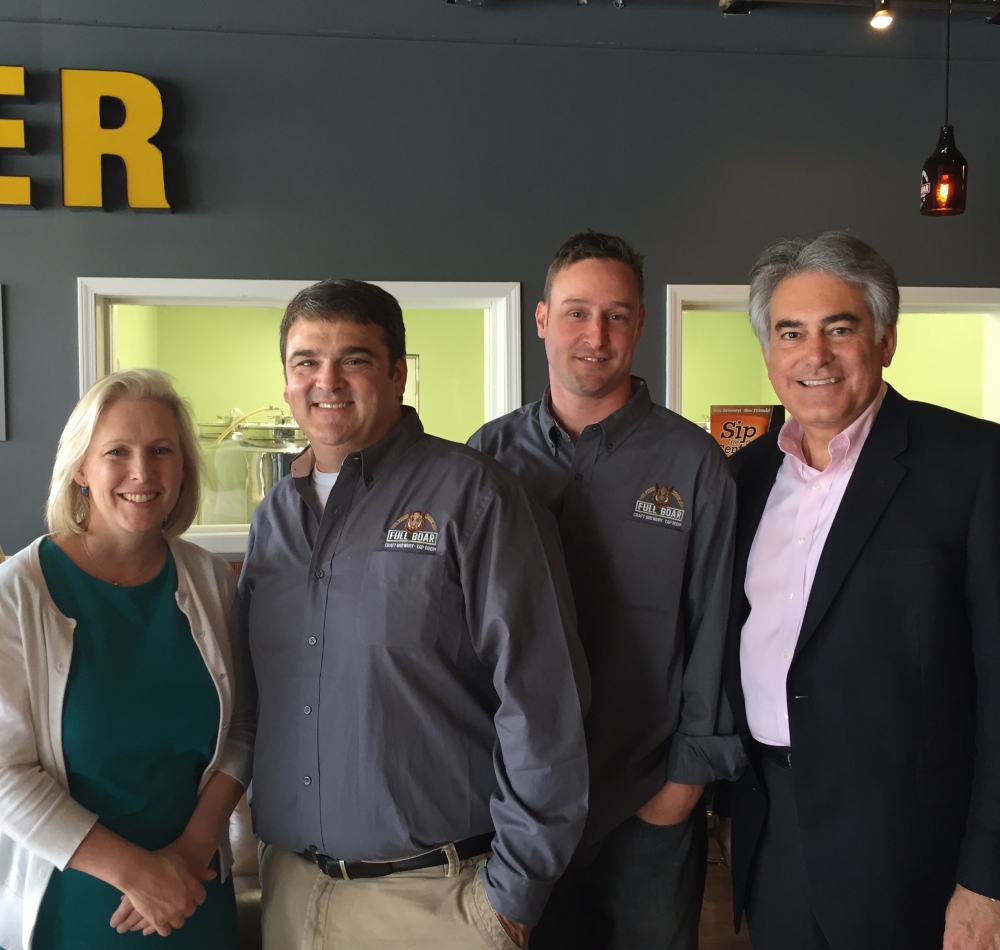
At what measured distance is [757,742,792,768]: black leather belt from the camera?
5.40 feet

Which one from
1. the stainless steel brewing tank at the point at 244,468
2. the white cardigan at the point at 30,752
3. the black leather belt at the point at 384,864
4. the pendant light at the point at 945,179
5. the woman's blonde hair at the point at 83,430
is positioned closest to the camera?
the white cardigan at the point at 30,752

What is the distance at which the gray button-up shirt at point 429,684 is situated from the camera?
4.86ft

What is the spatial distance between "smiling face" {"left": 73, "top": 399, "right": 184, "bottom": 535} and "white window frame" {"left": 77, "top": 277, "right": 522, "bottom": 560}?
6.97ft

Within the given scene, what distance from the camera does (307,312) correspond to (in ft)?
5.28

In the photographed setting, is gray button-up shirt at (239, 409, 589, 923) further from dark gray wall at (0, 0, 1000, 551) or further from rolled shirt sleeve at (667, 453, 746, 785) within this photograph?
dark gray wall at (0, 0, 1000, 551)

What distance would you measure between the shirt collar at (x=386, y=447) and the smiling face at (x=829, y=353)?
70cm

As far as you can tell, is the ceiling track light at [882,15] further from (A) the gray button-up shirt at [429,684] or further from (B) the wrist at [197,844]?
(B) the wrist at [197,844]

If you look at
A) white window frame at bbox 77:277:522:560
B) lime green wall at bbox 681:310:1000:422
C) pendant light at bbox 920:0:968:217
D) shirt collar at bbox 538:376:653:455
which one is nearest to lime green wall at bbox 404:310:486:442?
lime green wall at bbox 681:310:1000:422

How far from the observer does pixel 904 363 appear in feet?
20.5

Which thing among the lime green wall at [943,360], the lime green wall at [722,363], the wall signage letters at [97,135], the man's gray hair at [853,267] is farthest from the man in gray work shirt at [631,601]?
the lime green wall at [722,363]

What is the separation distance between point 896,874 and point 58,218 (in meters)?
3.58

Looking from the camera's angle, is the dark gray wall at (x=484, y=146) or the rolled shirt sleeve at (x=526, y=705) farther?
the dark gray wall at (x=484, y=146)

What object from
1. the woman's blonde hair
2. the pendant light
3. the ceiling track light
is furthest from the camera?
the pendant light

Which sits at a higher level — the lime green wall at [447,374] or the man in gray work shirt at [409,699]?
the lime green wall at [447,374]
